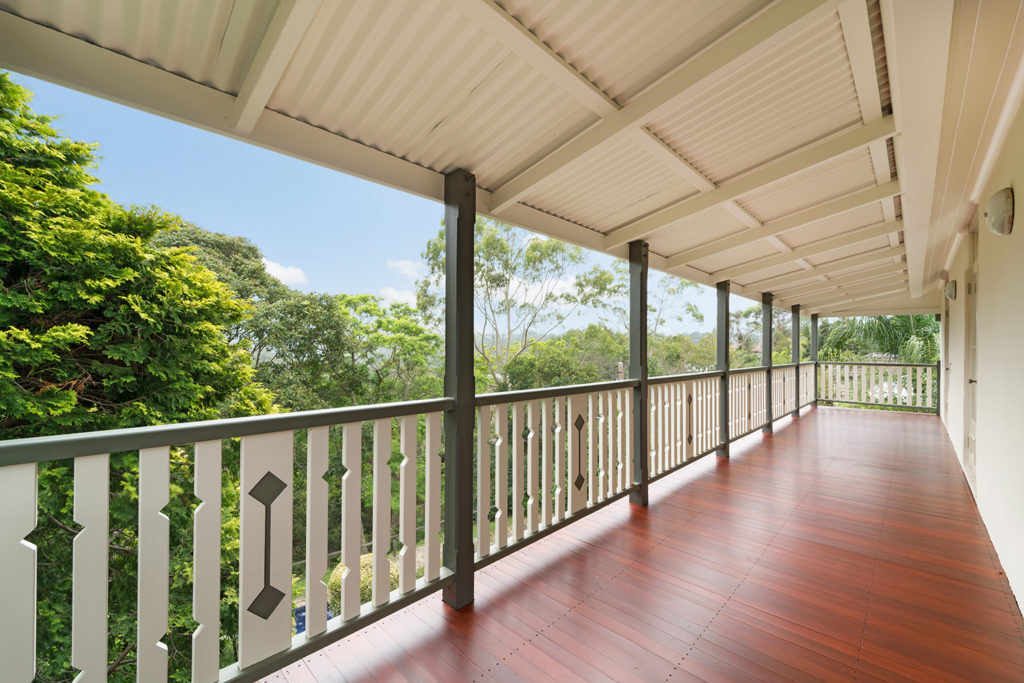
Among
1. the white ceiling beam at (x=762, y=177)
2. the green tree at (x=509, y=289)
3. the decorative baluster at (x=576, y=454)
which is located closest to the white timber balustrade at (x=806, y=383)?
the white ceiling beam at (x=762, y=177)

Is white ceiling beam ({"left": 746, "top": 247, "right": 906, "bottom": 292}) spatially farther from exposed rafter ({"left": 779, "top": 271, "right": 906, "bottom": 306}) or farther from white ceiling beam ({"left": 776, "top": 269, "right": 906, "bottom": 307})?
exposed rafter ({"left": 779, "top": 271, "right": 906, "bottom": 306})

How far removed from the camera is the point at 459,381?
224cm

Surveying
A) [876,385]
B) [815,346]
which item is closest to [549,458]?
[815,346]

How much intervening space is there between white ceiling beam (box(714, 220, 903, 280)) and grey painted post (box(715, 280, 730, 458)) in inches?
9.8

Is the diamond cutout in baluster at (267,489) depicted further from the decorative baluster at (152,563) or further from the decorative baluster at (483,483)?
the decorative baluster at (483,483)

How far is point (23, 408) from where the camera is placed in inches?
200

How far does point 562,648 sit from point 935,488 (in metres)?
4.25

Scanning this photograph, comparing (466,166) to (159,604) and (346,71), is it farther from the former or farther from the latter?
(159,604)

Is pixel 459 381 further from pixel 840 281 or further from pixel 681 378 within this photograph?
pixel 840 281

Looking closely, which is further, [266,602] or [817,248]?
[817,248]

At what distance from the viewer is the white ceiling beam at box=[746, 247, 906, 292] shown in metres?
4.93

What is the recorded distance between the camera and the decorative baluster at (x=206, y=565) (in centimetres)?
146

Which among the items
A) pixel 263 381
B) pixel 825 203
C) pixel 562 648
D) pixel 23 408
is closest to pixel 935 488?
pixel 825 203

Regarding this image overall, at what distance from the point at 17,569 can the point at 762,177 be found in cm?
361
